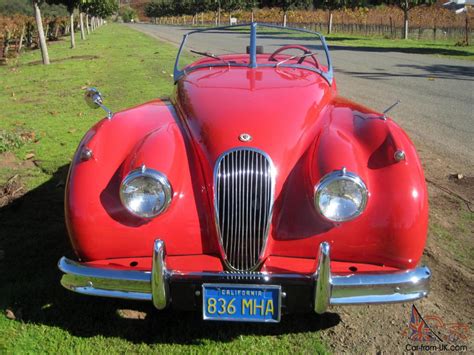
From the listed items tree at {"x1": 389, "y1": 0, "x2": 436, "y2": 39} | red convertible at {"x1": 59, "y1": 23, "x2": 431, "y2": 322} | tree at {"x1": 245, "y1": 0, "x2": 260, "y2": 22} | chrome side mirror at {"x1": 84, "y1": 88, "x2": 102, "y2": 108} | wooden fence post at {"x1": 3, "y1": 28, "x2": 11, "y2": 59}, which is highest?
tree at {"x1": 245, "y1": 0, "x2": 260, "y2": 22}

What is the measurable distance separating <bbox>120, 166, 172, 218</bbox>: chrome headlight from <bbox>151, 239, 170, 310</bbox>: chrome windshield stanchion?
29 centimetres

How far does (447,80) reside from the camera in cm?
1123

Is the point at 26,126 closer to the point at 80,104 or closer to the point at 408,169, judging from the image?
the point at 80,104

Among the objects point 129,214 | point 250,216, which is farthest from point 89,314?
point 250,216

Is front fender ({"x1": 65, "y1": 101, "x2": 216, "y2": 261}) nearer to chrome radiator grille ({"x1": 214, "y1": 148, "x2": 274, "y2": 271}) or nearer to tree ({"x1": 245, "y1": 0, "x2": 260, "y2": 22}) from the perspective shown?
chrome radiator grille ({"x1": 214, "y1": 148, "x2": 274, "y2": 271})

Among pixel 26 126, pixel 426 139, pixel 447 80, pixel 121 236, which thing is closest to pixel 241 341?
pixel 121 236

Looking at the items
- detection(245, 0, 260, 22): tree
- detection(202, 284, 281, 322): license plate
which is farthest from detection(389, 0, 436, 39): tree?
detection(202, 284, 281, 322): license plate

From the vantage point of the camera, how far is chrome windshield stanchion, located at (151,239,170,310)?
85.7 inches

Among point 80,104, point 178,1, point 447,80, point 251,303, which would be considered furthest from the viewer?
point 178,1

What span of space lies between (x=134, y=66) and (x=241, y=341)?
12501 mm

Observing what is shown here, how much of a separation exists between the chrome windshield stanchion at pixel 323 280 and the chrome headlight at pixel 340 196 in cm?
27

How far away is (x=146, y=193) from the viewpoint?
245 cm

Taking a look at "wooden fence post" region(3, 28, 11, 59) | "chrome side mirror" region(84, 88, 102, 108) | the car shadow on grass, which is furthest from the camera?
"wooden fence post" region(3, 28, 11, 59)

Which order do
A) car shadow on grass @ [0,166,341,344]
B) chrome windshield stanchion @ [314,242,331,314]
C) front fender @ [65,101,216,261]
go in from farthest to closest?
car shadow on grass @ [0,166,341,344] → front fender @ [65,101,216,261] → chrome windshield stanchion @ [314,242,331,314]
